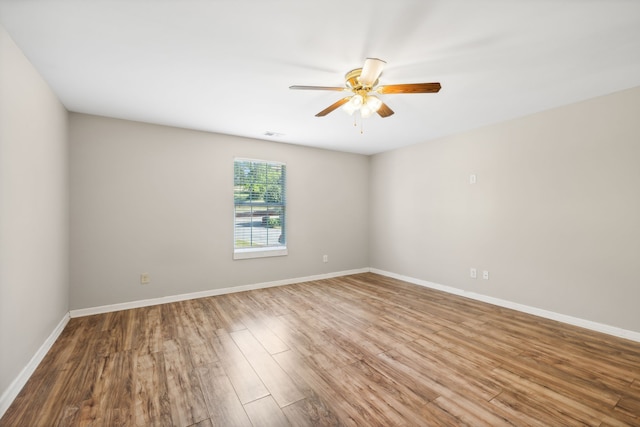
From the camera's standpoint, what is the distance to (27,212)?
6.64ft

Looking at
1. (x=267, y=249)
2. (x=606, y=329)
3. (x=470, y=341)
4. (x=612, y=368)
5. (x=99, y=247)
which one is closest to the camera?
(x=612, y=368)

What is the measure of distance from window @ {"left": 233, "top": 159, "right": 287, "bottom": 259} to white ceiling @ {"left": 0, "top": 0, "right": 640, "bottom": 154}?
1319mm

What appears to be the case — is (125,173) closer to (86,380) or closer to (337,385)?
(86,380)

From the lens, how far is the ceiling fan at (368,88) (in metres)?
1.89

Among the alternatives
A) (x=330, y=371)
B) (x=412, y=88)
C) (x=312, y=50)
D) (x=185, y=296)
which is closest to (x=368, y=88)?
(x=412, y=88)

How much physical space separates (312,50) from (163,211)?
2848 millimetres

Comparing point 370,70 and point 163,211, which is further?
point 163,211

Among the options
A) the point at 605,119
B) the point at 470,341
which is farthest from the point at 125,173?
the point at 605,119

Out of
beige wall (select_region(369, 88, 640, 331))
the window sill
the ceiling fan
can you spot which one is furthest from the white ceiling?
the window sill

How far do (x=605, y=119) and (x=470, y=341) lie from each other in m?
2.61

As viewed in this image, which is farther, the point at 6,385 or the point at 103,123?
the point at 103,123

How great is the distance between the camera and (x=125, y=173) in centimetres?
336

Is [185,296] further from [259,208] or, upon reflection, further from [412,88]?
[412,88]

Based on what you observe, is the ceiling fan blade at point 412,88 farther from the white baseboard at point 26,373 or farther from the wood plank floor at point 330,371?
the white baseboard at point 26,373
